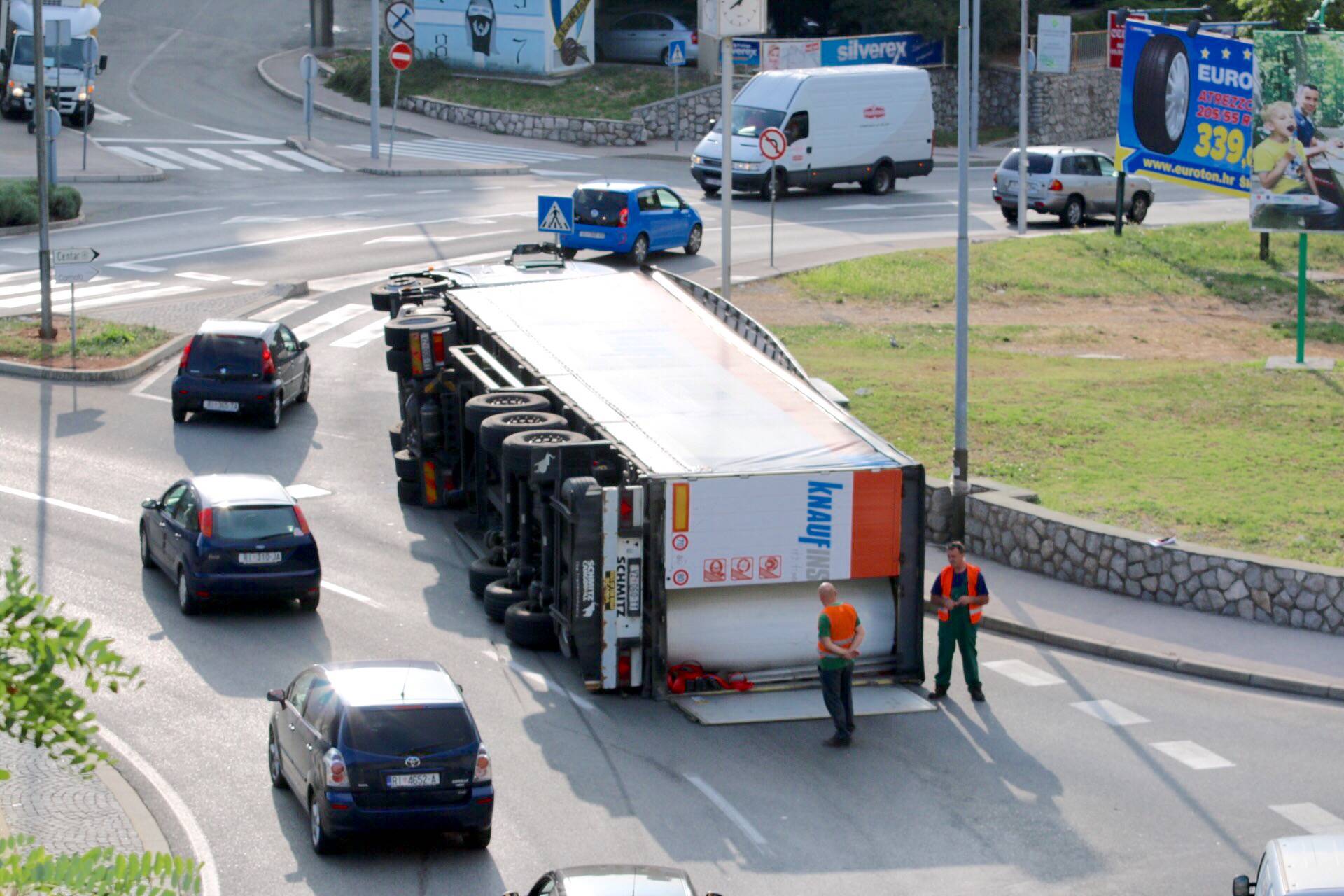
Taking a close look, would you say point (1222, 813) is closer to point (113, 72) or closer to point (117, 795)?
point (117, 795)

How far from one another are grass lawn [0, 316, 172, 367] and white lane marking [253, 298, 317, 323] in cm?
242

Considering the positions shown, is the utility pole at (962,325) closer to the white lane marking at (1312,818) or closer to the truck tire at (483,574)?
the truck tire at (483,574)

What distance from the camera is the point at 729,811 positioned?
43.8 feet

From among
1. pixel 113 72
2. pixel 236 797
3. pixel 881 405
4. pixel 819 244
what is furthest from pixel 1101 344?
pixel 113 72

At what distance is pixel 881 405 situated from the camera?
24719 mm

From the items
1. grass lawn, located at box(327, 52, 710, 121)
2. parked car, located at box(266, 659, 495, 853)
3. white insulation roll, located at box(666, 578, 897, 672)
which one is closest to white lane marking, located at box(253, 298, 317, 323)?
white insulation roll, located at box(666, 578, 897, 672)

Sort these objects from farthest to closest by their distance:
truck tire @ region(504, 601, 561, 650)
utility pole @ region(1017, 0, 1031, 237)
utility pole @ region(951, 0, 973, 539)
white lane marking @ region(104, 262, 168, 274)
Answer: utility pole @ region(1017, 0, 1031, 237)
white lane marking @ region(104, 262, 168, 274)
utility pole @ region(951, 0, 973, 539)
truck tire @ region(504, 601, 561, 650)

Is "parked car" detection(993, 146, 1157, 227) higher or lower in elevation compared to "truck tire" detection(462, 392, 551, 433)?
higher

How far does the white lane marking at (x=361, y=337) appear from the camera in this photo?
30.9 metres

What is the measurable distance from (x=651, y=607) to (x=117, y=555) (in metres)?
7.48


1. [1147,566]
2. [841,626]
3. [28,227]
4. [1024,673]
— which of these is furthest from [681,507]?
[28,227]

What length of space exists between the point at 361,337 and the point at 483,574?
551 inches

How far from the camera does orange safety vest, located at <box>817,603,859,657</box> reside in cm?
1474

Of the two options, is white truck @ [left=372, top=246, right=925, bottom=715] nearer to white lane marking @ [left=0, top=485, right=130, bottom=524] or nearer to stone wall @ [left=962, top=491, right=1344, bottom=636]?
stone wall @ [left=962, top=491, right=1344, bottom=636]
